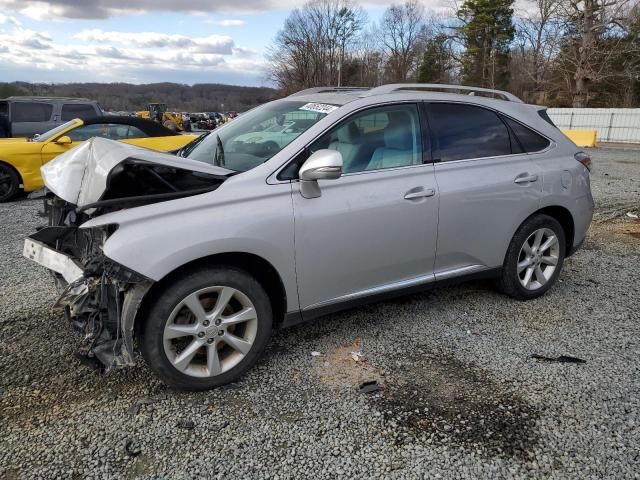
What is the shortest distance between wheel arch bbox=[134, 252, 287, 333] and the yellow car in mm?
6003

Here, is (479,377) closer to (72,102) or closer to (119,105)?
(72,102)

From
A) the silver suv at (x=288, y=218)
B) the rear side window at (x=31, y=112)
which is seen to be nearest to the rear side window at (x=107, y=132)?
the rear side window at (x=31, y=112)

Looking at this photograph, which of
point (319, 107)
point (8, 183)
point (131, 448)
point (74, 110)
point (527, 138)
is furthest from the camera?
point (74, 110)

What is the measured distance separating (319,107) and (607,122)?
2897 centimetres

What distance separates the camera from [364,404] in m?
2.82

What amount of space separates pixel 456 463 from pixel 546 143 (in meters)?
2.94

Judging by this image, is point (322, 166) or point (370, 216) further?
point (370, 216)

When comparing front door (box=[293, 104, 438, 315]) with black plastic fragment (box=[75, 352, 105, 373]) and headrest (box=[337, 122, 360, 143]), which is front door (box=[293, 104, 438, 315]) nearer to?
headrest (box=[337, 122, 360, 143])

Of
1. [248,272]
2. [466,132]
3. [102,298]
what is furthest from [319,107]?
[102,298]

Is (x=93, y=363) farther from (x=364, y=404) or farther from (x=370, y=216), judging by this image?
(x=370, y=216)

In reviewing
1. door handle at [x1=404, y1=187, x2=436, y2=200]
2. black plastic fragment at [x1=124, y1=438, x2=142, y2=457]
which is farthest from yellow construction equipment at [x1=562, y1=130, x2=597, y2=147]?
black plastic fragment at [x1=124, y1=438, x2=142, y2=457]

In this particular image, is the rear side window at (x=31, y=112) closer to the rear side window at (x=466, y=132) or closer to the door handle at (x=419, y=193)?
the rear side window at (x=466, y=132)

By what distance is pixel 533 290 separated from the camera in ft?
14.1

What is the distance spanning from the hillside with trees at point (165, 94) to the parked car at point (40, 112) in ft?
174
